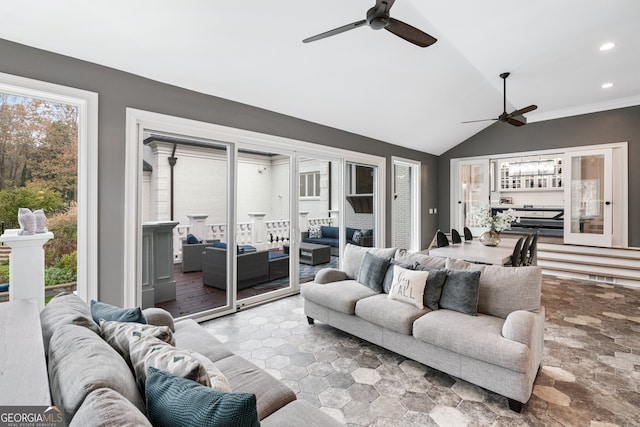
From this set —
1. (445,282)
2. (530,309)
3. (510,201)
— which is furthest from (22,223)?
(510,201)

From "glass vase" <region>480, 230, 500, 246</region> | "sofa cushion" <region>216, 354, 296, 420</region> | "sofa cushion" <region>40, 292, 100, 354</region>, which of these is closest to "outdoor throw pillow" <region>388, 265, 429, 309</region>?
"sofa cushion" <region>216, 354, 296, 420</region>

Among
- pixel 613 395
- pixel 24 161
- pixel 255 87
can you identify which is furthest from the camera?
pixel 255 87

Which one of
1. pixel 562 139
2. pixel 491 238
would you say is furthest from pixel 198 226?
pixel 562 139

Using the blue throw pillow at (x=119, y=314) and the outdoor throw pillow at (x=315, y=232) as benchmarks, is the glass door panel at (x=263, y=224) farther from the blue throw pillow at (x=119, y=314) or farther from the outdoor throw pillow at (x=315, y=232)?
the blue throw pillow at (x=119, y=314)

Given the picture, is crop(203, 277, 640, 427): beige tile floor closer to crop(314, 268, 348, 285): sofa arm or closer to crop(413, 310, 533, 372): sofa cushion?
crop(413, 310, 533, 372): sofa cushion

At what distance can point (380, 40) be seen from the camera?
338cm

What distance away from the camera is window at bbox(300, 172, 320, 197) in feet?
18.8

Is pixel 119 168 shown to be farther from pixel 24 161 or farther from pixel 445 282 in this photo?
pixel 445 282

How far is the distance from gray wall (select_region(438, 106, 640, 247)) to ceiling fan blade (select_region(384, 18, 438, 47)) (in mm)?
5419

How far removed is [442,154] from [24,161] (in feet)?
25.6

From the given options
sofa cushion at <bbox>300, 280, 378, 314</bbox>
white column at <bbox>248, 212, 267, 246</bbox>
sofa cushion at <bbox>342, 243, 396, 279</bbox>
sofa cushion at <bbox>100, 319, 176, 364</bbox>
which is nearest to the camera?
sofa cushion at <bbox>100, 319, 176, 364</bbox>

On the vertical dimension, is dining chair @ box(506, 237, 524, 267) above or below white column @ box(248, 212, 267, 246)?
below

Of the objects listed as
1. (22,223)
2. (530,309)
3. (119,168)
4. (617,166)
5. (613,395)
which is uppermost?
(617,166)

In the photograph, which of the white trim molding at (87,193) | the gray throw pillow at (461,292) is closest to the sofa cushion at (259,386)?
the gray throw pillow at (461,292)
